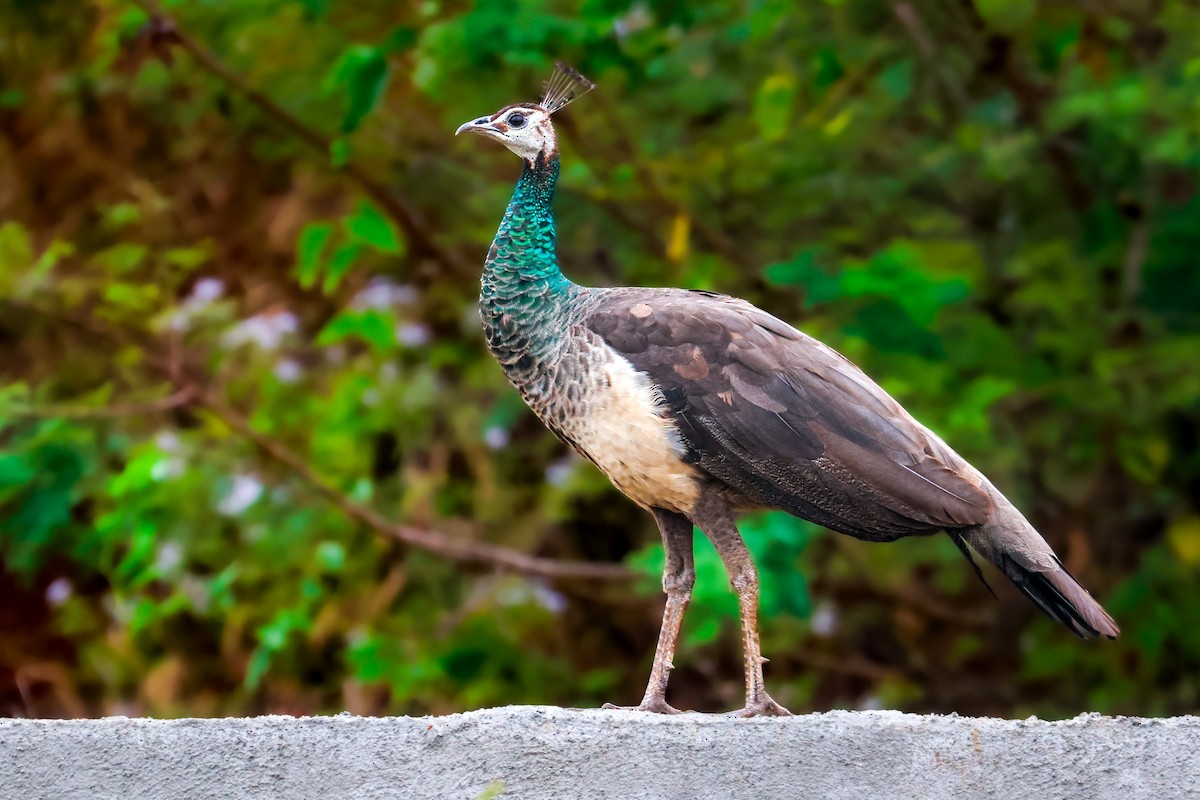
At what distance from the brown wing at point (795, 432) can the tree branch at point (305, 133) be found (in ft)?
8.89

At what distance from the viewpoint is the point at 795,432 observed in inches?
145

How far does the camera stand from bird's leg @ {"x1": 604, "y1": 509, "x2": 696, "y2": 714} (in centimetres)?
384

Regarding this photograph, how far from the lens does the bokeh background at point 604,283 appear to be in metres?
5.90

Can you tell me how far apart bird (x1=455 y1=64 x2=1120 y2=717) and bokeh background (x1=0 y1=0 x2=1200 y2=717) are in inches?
52.2

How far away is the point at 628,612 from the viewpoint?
23.7 feet

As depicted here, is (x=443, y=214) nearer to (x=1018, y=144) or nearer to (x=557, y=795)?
(x=1018, y=144)

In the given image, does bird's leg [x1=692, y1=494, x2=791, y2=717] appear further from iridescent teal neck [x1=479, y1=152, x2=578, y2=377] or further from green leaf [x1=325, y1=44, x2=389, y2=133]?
green leaf [x1=325, y1=44, x2=389, y2=133]

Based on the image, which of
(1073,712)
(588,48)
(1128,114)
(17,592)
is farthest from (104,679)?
(1128,114)

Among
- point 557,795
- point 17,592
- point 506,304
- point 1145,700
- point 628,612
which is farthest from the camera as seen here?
point 17,592

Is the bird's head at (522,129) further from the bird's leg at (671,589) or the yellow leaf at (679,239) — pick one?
the yellow leaf at (679,239)

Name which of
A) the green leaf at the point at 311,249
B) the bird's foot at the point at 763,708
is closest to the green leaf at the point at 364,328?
the green leaf at the point at 311,249

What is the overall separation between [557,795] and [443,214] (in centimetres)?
418

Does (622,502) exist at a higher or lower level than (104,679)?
higher

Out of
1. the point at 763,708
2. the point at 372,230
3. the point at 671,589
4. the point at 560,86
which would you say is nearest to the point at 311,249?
the point at 372,230
